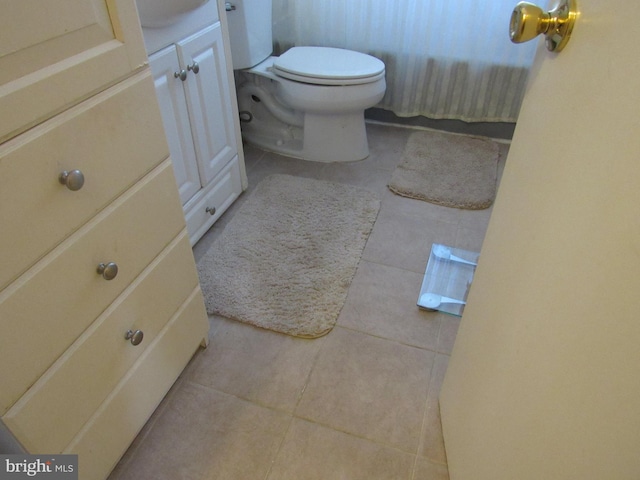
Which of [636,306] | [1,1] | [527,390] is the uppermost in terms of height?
[1,1]

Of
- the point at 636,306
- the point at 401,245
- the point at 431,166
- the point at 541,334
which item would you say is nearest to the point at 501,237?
the point at 541,334

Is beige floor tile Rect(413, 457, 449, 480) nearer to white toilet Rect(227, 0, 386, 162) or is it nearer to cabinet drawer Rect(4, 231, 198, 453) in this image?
cabinet drawer Rect(4, 231, 198, 453)

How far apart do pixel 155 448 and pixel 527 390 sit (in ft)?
2.83

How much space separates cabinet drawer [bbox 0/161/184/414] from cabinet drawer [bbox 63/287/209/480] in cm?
21

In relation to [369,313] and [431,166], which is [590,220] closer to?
[369,313]

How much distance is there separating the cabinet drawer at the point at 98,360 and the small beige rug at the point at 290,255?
36 cm

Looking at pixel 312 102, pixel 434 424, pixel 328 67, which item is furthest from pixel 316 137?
pixel 434 424

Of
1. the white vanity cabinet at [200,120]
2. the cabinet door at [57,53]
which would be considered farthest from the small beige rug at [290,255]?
the cabinet door at [57,53]

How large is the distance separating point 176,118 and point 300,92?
0.67 metres

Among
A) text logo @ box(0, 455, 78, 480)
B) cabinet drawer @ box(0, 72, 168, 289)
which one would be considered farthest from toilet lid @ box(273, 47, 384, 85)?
text logo @ box(0, 455, 78, 480)

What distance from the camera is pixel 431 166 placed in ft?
6.79

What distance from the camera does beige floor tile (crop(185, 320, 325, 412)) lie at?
120 cm

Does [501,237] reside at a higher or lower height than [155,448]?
higher

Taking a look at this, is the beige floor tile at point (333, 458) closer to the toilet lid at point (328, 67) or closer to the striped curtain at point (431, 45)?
the toilet lid at point (328, 67)
